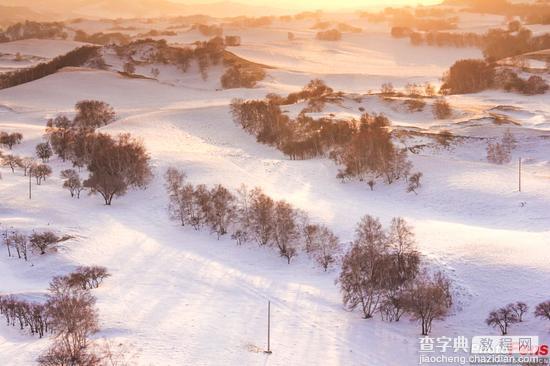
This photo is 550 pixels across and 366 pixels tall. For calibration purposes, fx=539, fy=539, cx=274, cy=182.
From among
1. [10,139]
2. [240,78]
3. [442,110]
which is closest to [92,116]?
[10,139]

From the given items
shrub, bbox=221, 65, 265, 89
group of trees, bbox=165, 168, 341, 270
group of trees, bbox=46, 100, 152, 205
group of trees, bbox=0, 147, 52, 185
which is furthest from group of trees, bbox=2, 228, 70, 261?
shrub, bbox=221, 65, 265, 89

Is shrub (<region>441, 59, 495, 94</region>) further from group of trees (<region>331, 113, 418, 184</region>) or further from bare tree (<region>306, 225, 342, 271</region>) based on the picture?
bare tree (<region>306, 225, 342, 271</region>)

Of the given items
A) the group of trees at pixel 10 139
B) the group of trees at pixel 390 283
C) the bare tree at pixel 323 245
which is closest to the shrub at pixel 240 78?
the group of trees at pixel 10 139

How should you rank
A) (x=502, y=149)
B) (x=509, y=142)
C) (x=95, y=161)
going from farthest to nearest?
(x=509, y=142) → (x=502, y=149) → (x=95, y=161)

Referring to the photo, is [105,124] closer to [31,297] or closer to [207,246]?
[207,246]

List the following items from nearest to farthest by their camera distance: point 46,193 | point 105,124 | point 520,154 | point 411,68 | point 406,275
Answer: point 406,275, point 46,193, point 520,154, point 105,124, point 411,68

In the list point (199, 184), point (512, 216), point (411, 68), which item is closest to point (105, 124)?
point (199, 184)

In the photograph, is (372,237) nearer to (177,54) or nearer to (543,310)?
(543,310)
